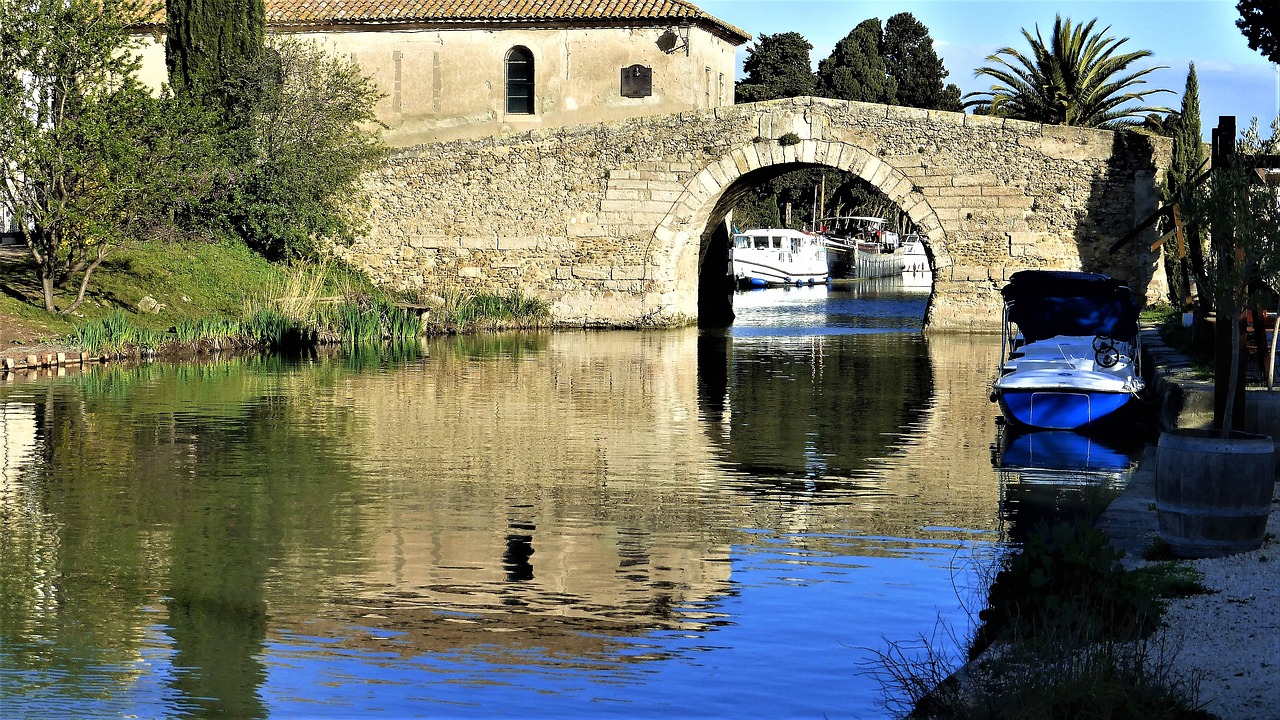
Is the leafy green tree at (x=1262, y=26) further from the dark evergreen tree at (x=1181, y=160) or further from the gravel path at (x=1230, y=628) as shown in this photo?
the gravel path at (x=1230, y=628)

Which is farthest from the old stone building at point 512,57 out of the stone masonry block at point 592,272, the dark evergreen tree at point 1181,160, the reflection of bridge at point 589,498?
the reflection of bridge at point 589,498

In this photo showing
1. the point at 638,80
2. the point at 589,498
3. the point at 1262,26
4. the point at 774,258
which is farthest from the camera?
the point at 774,258

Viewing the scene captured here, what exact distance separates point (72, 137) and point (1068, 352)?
15492 millimetres

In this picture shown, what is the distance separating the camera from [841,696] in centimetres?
653

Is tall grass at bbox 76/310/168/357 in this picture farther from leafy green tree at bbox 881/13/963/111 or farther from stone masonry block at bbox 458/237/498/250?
leafy green tree at bbox 881/13/963/111

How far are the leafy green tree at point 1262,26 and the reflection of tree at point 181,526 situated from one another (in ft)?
45.0

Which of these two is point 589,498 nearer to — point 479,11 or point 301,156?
point 301,156

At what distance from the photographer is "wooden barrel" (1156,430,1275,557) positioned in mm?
8008

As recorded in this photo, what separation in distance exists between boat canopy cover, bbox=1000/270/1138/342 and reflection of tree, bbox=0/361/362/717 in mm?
8187

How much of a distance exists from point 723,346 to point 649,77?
8196mm

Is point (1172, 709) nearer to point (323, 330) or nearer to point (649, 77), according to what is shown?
point (323, 330)

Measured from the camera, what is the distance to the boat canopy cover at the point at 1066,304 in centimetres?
1741

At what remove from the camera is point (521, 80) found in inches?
1283

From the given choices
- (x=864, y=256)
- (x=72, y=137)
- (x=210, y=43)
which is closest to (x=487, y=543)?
A: (x=72, y=137)
